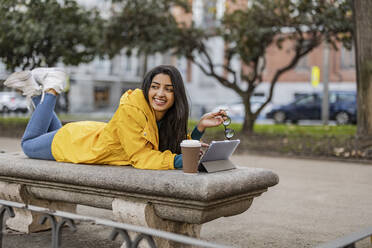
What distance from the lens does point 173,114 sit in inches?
161

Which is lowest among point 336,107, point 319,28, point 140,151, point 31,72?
point 336,107

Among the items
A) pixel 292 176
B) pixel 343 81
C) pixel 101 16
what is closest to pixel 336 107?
pixel 343 81

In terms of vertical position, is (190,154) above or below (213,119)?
below

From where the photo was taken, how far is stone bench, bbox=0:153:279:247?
326cm

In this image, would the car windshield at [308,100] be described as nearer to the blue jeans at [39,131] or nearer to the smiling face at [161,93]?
the blue jeans at [39,131]

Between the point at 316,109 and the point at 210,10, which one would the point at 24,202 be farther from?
the point at 316,109

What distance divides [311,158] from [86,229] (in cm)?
763

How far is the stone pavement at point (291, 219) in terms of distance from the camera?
461cm

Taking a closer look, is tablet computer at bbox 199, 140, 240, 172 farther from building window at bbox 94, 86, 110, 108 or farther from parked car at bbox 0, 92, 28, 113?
building window at bbox 94, 86, 110, 108

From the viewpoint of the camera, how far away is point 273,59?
129ft

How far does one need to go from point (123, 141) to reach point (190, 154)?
62 centimetres

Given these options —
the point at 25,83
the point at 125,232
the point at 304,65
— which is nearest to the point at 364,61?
the point at 25,83

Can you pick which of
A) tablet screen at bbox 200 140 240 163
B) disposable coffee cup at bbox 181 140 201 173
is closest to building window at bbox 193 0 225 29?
tablet screen at bbox 200 140 240 163

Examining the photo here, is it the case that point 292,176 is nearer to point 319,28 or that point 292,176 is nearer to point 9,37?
point 319,28
